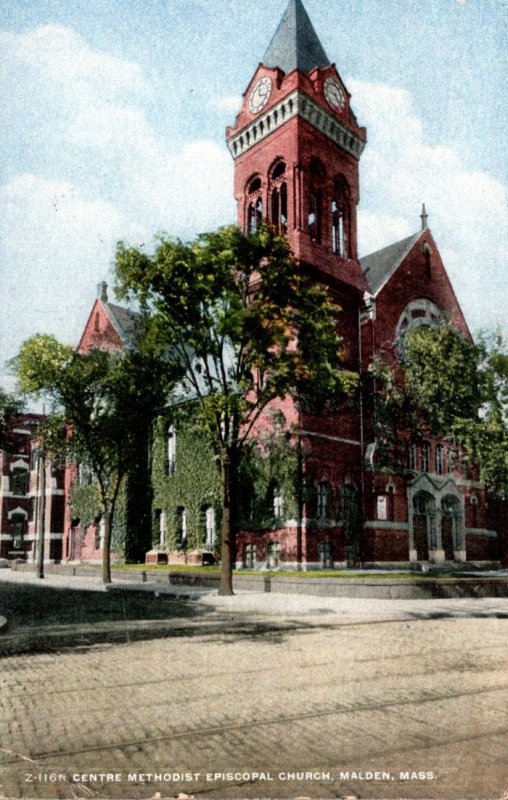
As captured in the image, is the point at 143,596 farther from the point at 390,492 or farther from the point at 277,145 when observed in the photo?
the point at 277,145

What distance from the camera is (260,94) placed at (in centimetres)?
3500

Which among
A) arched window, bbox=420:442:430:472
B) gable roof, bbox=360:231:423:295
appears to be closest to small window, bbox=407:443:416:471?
arched window, bbox=420:442:430:472

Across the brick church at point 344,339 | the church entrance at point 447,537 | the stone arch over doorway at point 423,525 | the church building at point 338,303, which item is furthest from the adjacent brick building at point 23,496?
the church entrance at point 447,537

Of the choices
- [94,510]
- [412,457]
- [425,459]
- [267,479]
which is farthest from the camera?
[94,510]

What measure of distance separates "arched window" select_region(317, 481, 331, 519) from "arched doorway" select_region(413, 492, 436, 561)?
252 inches

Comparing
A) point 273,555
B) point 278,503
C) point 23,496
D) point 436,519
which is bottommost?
point 273,555

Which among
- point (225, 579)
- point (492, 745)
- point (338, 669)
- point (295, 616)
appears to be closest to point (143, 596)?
point (225, 579)

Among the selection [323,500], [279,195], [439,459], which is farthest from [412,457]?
[279,195]

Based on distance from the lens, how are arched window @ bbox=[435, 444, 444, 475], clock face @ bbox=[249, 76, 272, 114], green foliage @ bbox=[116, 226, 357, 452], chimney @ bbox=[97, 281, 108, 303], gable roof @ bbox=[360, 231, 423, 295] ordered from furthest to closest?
chimney @ bbox=[97, 281, 108, 303] < arched window @ bbox=[435, 444, 444, 475] < gable roof @ bbox=[360, 231, 423, 295] < clock face @ bbox=[249, 76, 272, 114] < green foliage @ bbox=[116, 226, 357, 452]

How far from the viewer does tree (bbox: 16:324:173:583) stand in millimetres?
26297

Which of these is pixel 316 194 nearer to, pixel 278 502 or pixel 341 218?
pixel 341 218

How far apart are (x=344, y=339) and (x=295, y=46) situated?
14.9 m

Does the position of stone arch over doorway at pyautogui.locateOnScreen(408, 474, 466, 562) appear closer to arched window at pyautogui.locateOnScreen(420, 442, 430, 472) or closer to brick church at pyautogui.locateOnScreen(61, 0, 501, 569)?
brick church at pyautogui.locateOnScreen(61, 0, 501, 569)

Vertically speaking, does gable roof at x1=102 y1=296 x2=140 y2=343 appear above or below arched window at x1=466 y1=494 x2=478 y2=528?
above
